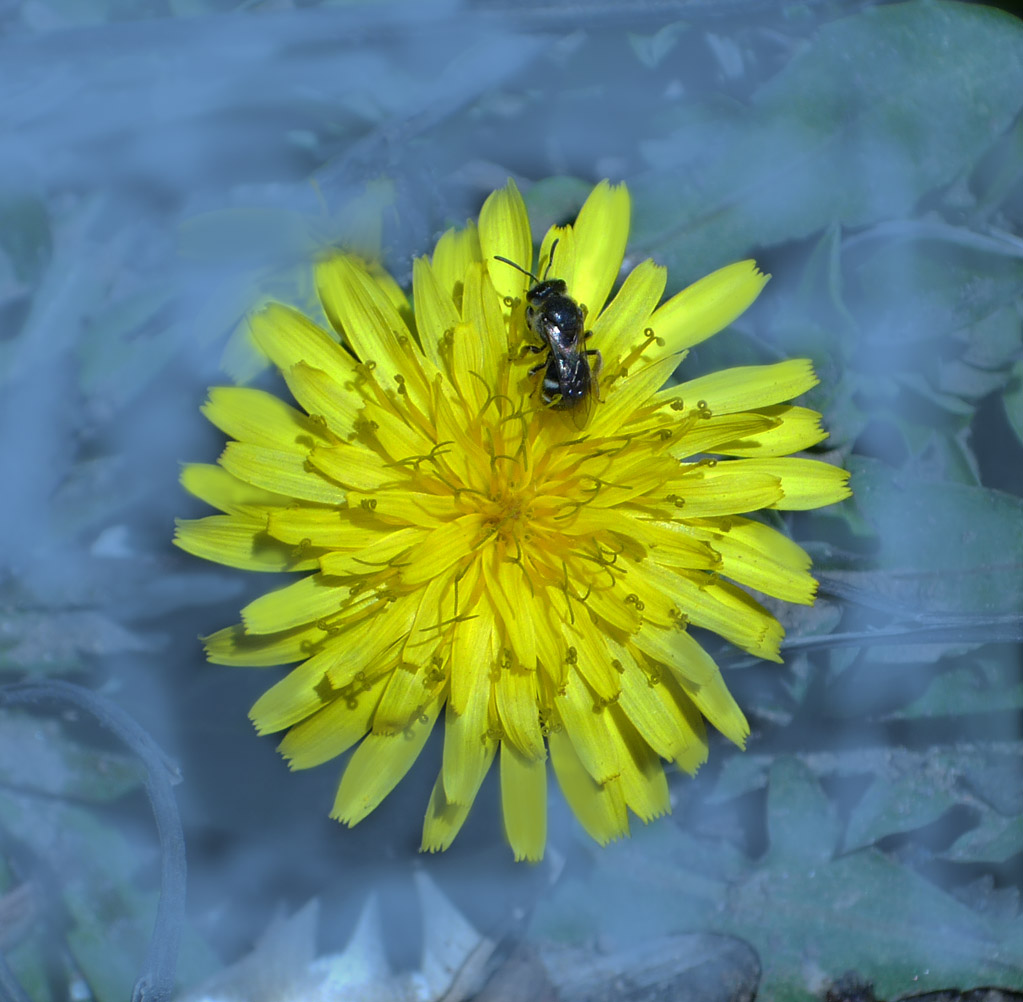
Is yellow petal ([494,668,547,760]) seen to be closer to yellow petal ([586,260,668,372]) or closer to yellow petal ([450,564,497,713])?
yellow petal ([450,564,497,713])

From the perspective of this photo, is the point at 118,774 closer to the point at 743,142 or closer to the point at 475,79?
the point at 475,79

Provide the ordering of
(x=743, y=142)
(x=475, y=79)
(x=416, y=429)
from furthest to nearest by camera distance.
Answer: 1. (x=475, y=79)
2. (x=743, y=142)
3. (x=416, y=429)

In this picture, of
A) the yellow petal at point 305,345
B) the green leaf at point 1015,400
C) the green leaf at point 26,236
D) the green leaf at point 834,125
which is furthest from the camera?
the green leaf at point 1015,400

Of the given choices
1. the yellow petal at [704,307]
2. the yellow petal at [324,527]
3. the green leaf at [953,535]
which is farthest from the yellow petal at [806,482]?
the yellow petal at [324,527]

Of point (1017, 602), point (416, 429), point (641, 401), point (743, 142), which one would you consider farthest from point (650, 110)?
point (1017, 602)

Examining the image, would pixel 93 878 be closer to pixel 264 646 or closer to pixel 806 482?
pixel 264 646

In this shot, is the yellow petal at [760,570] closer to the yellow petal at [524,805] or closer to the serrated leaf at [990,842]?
the yellow petal at [524,805]
